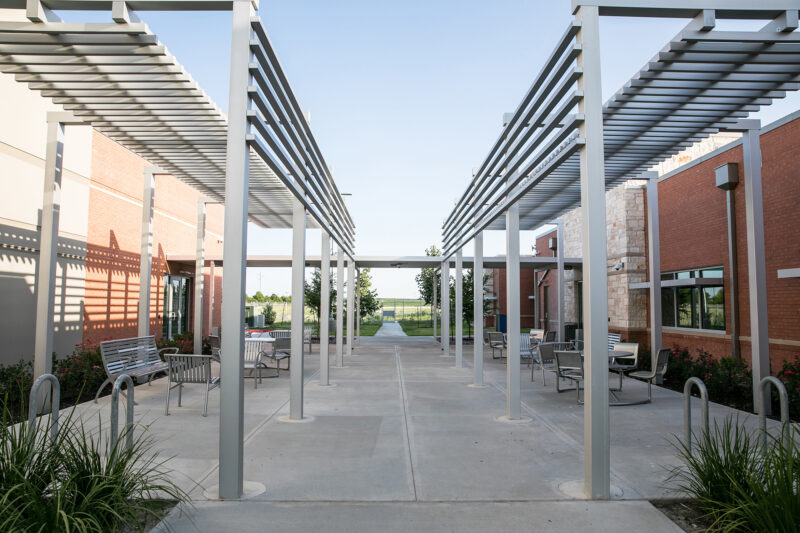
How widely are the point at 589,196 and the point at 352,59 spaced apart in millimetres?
9194

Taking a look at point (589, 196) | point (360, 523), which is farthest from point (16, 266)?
point (589, 196)

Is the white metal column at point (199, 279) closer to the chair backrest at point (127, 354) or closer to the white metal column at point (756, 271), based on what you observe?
the chair backrest at point (127, 354)

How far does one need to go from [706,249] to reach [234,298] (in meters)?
12.6

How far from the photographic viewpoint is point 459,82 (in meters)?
13.3

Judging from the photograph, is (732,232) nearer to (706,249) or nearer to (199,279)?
(706,249)

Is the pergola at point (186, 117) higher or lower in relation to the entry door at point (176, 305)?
higher

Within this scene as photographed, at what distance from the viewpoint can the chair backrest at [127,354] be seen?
7.85 m

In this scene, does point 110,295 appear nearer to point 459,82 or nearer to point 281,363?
point 281,363

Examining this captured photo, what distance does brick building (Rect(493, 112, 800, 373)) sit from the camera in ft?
33.0

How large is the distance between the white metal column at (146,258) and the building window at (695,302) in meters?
12.7

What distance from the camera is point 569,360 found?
868 cm

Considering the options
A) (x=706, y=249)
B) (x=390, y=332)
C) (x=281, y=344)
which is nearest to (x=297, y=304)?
(x=281, y=344)

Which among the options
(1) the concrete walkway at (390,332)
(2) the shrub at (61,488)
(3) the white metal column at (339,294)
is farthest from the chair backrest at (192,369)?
(1) the concrete walkway at (390,332)

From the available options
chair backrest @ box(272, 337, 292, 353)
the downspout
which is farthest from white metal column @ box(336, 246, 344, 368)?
the downspout
